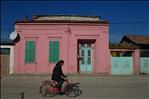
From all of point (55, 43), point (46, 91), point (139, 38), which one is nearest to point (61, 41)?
point (55, 43)

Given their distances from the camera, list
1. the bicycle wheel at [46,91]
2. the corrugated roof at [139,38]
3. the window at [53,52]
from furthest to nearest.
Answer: the corrugated roof at [139,38]
the window at [53,52]
the bicycle wheel at [46,91]

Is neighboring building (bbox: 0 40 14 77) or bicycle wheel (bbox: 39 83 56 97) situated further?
neighboring building (bbox: 0 40 14 77)

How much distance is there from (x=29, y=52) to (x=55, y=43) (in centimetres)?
229

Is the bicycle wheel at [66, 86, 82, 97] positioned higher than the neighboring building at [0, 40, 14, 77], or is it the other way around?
the neighboring building at [0, 40, 14, 77]

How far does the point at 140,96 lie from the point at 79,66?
510 inches

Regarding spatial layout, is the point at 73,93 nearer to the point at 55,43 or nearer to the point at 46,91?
the point at 46,91

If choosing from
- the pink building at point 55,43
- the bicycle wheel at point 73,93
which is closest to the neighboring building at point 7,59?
the pink building at point 55,43

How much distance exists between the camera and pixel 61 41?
25250 mm

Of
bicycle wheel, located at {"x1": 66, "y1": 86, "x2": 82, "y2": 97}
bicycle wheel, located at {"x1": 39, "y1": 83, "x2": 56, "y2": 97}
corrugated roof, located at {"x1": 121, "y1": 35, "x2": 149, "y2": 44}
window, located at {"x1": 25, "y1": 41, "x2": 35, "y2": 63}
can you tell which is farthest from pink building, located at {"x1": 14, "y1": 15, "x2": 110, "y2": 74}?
bicycle wheel, located at {"x1": 39, "y1": 83, "x2": 56, "y2": 97}

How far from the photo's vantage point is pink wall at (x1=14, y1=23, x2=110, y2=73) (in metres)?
25.2

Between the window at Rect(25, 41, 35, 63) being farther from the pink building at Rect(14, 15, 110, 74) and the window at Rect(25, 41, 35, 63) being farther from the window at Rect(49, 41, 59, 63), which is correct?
the window at Rect(49, 41, 59, 63)

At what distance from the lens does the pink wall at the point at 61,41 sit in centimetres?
2520

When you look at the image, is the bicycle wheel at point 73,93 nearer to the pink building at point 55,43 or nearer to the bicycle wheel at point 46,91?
the bicycle wheel at point 46,91

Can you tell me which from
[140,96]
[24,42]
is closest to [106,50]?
[24,42]
